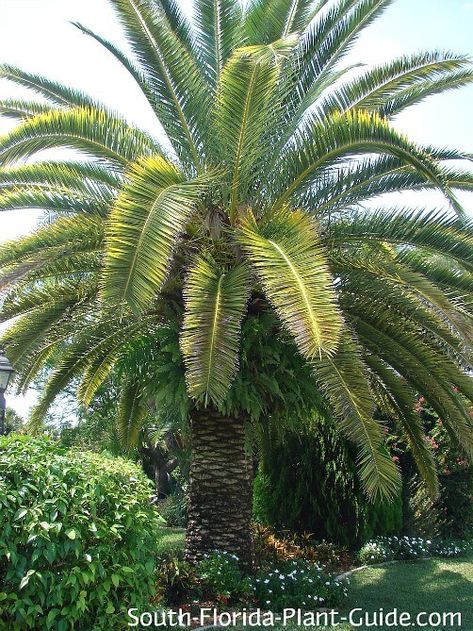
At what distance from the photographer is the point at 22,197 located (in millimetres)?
7633

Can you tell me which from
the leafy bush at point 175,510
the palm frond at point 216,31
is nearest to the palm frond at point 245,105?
the palm frond at point 216,31

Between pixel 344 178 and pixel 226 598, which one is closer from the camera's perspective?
pixel 226 598

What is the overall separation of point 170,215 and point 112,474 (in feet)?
7.90

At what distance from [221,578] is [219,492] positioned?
1.13m

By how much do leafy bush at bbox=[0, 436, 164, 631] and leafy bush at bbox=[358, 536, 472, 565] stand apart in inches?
282

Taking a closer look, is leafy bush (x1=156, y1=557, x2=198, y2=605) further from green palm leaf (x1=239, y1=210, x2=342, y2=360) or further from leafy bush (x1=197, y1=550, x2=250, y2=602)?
green palm leaf (x1=239, y1=210, x2=342, y2=360)

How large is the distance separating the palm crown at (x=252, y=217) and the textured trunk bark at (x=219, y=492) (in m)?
0.94

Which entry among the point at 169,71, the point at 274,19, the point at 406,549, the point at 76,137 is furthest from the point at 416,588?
the point at 274,19

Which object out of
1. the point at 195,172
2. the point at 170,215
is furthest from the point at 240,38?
the point at 170,215

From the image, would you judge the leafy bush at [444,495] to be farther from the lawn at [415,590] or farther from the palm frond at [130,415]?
the palm frond at [130,415]

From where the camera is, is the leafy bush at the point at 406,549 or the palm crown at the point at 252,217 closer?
the palm crown at the point at 252,217

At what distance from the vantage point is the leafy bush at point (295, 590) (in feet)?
27.7

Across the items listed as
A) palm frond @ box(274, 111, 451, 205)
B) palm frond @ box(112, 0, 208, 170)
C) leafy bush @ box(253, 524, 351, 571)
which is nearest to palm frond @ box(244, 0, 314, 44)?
palm frond @ box(112, 0, 208, 170)

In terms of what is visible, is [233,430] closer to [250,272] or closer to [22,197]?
[250,272]
